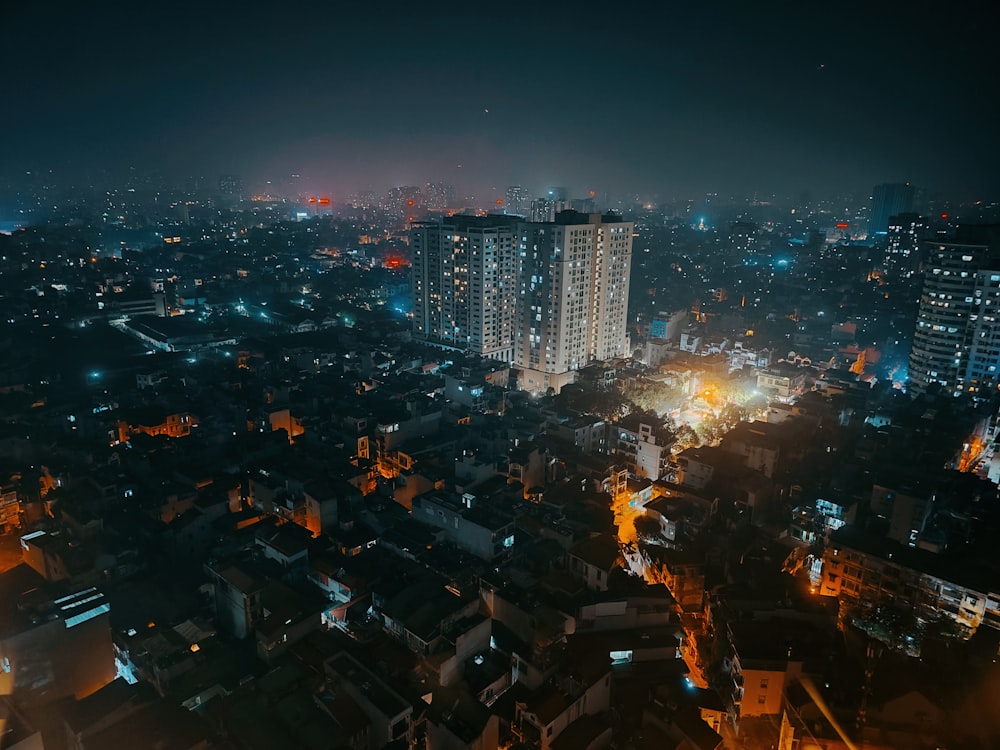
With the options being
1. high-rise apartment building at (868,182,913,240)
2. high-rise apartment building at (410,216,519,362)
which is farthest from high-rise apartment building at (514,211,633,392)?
high-rise apartment building at (868,182,913,240)

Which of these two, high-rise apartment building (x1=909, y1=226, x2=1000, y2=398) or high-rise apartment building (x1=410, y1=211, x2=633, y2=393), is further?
high-rise apartment building (x1=410, y1=211, x2=633, y2=393)

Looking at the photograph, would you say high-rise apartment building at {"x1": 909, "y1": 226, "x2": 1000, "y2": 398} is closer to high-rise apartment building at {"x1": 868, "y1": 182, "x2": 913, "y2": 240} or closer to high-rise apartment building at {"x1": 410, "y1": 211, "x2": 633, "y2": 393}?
high-rise apartment building at {"x1": 410, "y1": 211, "x2": 633, "y2": 393}

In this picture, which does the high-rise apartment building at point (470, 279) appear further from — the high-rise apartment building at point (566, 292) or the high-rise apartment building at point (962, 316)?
the high-rise apartment building at point (962, 316)

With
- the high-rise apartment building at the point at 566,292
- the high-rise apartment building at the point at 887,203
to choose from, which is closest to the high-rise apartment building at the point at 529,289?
Answer: the high-rise apartment building at the point at 566,292

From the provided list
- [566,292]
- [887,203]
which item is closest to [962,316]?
[566,292]

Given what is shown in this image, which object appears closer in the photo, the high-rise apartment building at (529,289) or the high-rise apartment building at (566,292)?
the high-rise apartment building at (566,292)
